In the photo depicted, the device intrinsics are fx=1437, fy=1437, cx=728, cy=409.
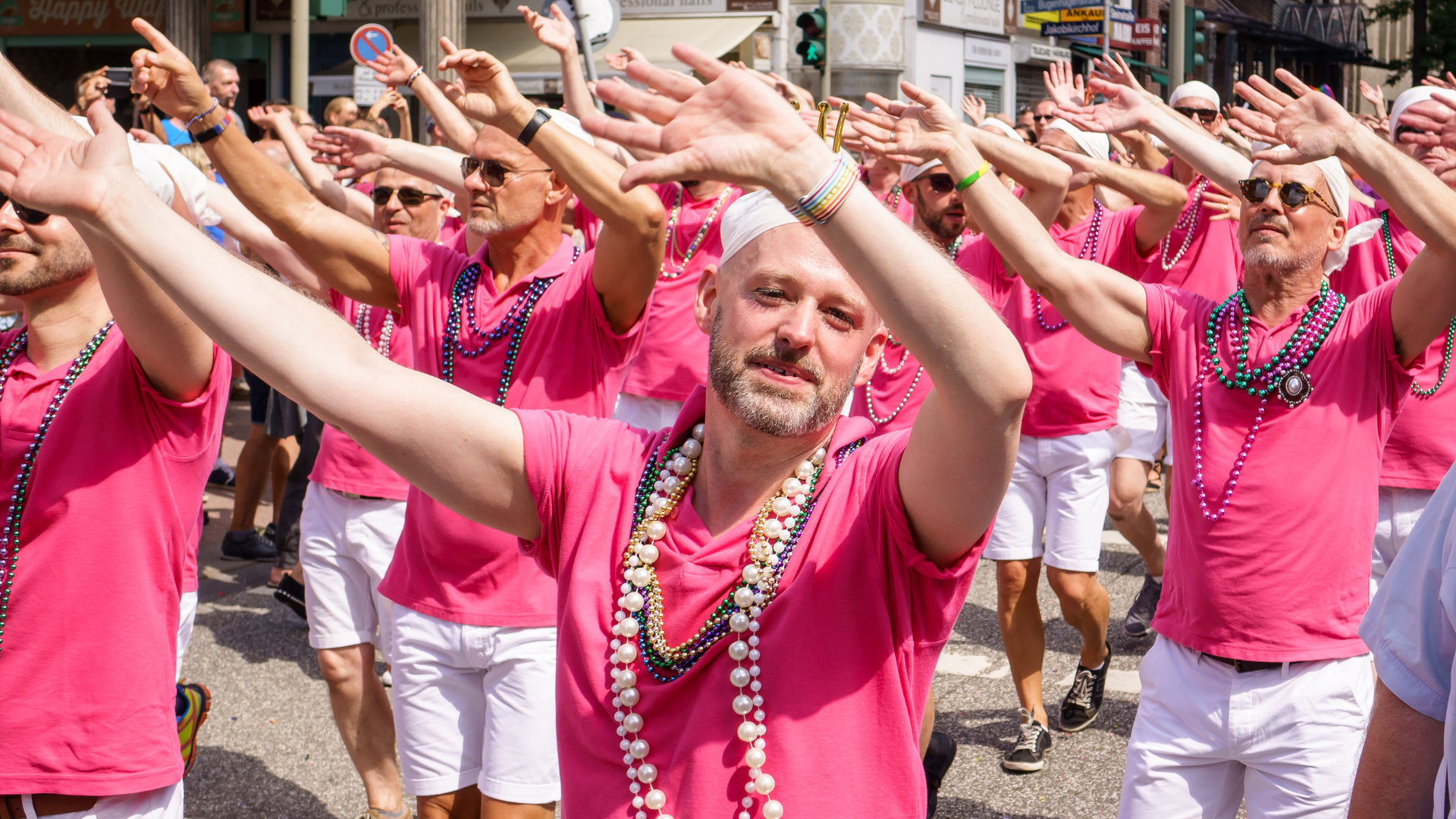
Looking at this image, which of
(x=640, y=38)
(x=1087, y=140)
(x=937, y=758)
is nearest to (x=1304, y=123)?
(x=937, y=758)

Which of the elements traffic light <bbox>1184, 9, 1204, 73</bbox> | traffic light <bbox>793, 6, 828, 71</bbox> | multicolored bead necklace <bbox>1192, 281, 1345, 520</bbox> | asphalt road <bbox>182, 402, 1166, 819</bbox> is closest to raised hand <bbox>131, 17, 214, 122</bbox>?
asphalt road <bbox>182, 402, 1166, 819</bbox>

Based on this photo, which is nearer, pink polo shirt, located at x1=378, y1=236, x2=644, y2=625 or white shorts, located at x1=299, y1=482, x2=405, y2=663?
pink polo shirt, located at x1=378, y1=236, x2=644, y2=625

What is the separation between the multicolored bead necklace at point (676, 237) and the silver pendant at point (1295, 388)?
345 centimetres

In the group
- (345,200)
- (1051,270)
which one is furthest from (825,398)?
(345,200)

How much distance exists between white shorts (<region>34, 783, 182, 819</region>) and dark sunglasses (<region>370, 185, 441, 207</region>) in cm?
315

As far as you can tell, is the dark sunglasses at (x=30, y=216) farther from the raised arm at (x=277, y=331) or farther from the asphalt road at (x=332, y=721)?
the asphalt road at (x=332, y=721)

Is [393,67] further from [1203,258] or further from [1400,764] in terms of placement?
[1400,764]

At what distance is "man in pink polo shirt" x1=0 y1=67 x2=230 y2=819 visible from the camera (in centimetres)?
300

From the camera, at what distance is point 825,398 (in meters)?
2.28

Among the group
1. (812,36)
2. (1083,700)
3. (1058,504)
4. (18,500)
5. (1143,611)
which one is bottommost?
(1143,611)

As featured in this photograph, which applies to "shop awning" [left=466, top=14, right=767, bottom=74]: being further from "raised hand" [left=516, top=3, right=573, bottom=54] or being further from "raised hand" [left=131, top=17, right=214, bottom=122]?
"raised hand" [left=131, top=17, right=214, bottom=122]

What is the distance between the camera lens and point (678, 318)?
6688 millimetres

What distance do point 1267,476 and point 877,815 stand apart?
1.91m

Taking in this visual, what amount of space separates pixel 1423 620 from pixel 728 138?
1168mm
